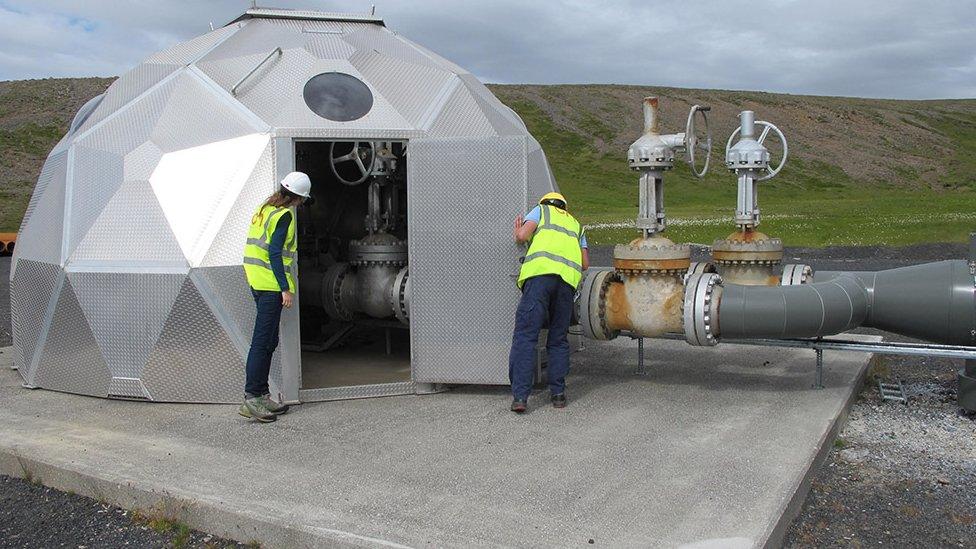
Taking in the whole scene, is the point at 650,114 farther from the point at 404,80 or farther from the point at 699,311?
the point at 404,80

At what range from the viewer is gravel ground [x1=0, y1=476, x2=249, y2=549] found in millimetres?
4750

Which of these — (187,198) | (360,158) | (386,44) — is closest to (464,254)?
(187,198)

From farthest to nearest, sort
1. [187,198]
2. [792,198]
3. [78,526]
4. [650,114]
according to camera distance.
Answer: [792,198]
[650,114]
[187,198]
[78,526]

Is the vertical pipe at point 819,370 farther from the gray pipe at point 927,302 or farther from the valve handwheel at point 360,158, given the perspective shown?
the valve handwheel at point 360,158

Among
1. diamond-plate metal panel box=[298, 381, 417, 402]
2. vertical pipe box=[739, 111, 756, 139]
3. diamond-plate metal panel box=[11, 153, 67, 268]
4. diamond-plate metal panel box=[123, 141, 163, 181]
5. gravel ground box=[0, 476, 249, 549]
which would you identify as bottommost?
gravel ground box=[0, 476, 249, 549]

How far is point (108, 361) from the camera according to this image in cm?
721

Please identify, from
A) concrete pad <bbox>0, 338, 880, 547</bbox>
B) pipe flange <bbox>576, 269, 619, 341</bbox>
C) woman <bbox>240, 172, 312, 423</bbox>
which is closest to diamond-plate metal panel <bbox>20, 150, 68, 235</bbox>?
concrete pad <bbox>0, 338, 880, 547</bbox>

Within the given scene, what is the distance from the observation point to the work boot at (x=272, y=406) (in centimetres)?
659

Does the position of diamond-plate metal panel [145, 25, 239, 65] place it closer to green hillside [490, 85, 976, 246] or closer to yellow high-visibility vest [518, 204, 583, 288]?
yellow high-visibility vest [518, 204, 583, 288]

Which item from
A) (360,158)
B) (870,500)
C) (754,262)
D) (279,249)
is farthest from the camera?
(360,158)

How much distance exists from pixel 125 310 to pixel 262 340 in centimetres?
141

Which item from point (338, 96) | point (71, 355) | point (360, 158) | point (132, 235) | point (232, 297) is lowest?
point (71, 355)

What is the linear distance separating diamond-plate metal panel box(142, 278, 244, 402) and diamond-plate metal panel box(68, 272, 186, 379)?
0.09 metres

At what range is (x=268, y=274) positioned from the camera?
6508 millimetres
